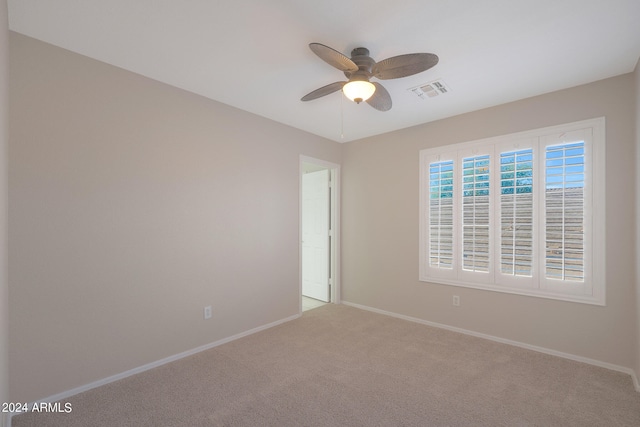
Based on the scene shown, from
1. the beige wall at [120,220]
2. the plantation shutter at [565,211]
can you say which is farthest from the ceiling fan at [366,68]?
the plantation shutter at [565,211]

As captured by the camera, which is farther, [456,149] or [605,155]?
[456,149]

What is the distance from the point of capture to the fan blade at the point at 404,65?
6.18 ft

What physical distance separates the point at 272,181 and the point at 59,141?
206cm

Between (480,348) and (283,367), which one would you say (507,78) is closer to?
(480,348)

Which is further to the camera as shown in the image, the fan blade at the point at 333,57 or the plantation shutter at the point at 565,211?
the plantation shutter at the point at 565,211

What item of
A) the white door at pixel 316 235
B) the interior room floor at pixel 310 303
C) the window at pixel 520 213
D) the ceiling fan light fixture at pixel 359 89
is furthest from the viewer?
the white door at pixel 316 235

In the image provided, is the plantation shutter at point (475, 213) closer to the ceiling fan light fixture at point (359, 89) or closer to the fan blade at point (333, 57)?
the ceiling fan light fixture at point (359, 89)

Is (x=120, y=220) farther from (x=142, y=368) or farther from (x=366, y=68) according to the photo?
(x=366, y=68)

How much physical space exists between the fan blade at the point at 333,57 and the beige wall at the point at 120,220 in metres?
1.71

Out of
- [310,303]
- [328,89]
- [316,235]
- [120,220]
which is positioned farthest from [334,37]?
[310,303]

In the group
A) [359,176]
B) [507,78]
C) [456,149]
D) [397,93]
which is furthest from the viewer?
[359,176]

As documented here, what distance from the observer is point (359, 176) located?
4.64 metres

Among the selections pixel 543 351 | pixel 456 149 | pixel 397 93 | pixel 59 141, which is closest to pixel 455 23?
pixel 397 93

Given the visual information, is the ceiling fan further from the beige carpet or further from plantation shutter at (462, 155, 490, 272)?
the beige carpet
